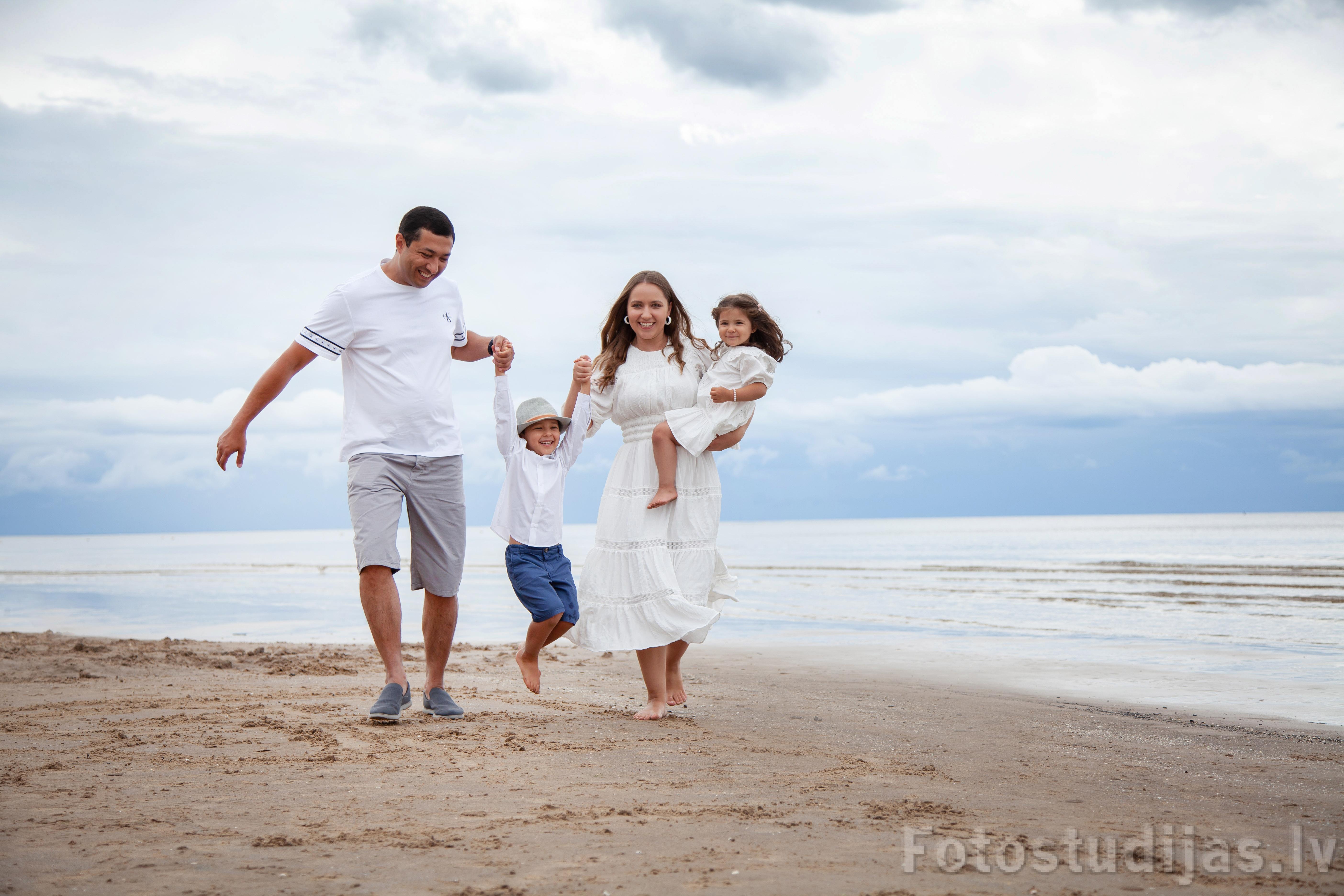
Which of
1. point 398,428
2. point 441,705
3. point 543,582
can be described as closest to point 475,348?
point 398,428

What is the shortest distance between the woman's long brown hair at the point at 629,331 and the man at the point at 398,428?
2.58 ft

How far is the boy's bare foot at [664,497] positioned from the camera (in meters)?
4.50

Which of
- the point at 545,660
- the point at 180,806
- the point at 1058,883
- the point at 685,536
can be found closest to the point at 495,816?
the point at 180,806

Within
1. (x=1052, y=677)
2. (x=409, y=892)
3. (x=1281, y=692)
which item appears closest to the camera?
(x=409, y=892)

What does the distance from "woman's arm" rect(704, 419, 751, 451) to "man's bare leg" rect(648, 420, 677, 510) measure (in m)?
0.19

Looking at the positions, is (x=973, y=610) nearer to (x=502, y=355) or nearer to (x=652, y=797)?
(x=502, y=355)

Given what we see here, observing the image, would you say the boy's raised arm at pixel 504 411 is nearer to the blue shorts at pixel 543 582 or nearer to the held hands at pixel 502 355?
the held hands at pixel 502 355

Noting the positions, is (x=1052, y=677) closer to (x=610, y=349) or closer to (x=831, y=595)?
(x=610, y=349)

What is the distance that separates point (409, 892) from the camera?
208 centimetres

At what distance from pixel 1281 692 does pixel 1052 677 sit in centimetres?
138

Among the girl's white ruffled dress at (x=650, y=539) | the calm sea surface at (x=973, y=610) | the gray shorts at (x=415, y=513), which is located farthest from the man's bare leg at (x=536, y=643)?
the calm sea surface at (x=973, y=610)

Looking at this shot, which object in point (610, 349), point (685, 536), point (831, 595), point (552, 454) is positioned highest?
point (610, 349)

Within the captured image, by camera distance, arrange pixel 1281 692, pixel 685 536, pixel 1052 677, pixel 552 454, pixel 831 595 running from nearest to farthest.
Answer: pixel 685 536 → pixel 552 454 → pixel 1281 692 → pixel 1052 677 → pixel 831 595

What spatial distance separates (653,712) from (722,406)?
1478 mm
